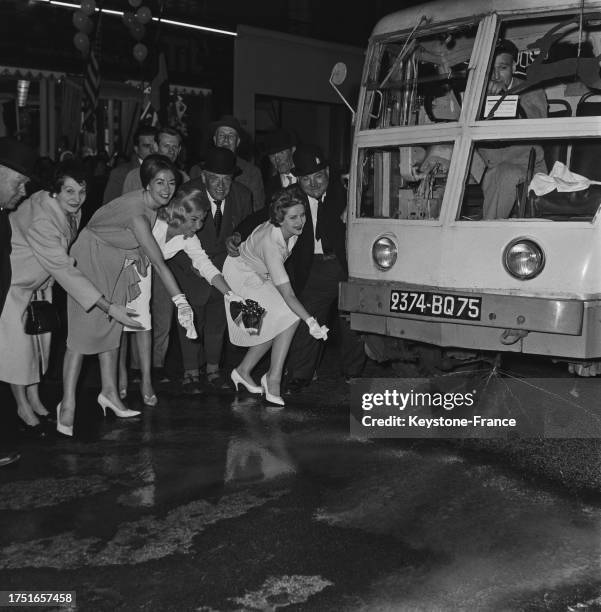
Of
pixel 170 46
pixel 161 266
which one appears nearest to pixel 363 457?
pixel 161 266

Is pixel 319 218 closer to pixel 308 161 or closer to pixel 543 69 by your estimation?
pixel 308 161

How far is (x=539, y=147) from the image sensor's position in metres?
6.87

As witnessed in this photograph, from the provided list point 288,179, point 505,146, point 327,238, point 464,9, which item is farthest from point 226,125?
point 505,146

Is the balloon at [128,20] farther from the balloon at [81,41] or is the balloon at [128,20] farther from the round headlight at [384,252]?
the round headlight at [384,252]

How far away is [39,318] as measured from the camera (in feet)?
20.2

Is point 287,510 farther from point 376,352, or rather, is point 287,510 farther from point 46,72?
point 46,72

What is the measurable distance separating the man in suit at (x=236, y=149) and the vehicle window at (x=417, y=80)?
1.53m

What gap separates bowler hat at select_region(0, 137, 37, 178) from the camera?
534 cm

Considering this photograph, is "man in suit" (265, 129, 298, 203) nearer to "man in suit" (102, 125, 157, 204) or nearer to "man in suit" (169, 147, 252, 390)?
"man in suit" (169, 147, 252, 390)

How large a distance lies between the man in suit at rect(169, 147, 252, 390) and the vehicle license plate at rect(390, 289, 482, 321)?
6.05 feet

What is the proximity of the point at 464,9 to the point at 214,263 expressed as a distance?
2.77m

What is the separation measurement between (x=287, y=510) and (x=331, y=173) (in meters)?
3.46

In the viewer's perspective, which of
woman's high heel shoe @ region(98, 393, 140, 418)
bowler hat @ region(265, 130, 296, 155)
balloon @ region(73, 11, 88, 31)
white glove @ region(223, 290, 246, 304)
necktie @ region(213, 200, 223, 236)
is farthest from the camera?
balloon @ region(73, 11, 88, 31)

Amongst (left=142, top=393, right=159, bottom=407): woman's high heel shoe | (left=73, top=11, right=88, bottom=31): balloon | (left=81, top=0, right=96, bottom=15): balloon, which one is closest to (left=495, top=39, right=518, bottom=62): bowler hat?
(left=142, top=393, right=159, bottom=407): woman's high heel shoe
